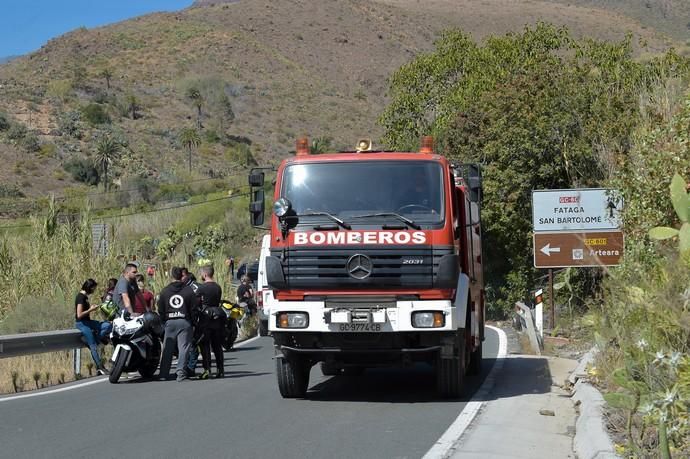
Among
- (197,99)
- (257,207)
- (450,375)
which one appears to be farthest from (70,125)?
(450,375)

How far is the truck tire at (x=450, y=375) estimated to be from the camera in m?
12.3

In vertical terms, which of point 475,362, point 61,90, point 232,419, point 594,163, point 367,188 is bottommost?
point 475,362

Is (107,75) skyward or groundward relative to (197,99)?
skyward

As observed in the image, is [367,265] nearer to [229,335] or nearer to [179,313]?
[179,313]

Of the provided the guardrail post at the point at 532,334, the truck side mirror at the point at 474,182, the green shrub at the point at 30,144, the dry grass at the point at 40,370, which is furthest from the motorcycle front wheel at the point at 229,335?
the green shrub at the point at 30,144

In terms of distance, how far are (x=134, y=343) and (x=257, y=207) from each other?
345cm

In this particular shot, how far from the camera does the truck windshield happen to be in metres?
12.1

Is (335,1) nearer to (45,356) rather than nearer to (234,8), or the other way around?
(234,8)

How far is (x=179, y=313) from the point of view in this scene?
49.6 feet

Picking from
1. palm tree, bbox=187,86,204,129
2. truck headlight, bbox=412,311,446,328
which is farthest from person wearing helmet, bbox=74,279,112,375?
palm tree, bbox=187,86,204,129

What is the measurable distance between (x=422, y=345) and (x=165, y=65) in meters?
88.6

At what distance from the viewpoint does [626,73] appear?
40.8 metres

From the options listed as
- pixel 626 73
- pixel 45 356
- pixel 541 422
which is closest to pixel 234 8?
pixel 626 73

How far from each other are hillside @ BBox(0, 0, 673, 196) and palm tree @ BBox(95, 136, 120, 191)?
1403 millimetres
